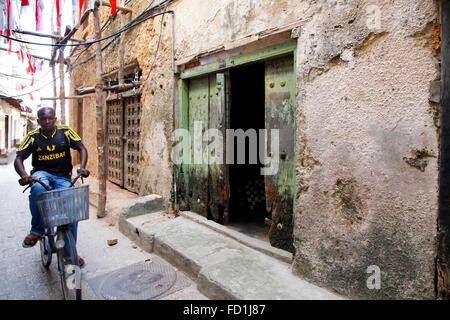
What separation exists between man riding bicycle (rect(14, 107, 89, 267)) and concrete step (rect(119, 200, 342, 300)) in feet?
3.60

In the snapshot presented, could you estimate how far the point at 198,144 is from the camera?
14.0 feet

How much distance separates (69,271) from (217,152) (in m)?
2.16

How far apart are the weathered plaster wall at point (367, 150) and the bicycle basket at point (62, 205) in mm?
1942

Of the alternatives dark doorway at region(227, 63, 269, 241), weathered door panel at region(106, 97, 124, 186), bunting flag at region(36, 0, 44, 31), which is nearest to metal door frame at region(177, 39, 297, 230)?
dark doorway at region(227, 63, 269, 241)

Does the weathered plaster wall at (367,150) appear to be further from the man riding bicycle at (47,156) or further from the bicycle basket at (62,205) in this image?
the man riding bicycle at (47,156)

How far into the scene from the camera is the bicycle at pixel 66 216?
2.33 metres

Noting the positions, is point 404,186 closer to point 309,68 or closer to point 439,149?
point 439,149

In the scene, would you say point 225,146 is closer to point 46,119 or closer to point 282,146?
point 282,146

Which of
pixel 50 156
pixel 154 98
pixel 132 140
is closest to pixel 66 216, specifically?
pixel 50 156

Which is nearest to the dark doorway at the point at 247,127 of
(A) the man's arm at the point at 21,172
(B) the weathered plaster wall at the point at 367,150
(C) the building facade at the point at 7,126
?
(B) the weathered plaster wall at the point at 367,150

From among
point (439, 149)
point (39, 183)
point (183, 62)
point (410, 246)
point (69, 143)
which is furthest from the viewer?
point (183, 62)

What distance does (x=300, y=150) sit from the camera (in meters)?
2.60

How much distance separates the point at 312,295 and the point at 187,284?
123 centimetres
